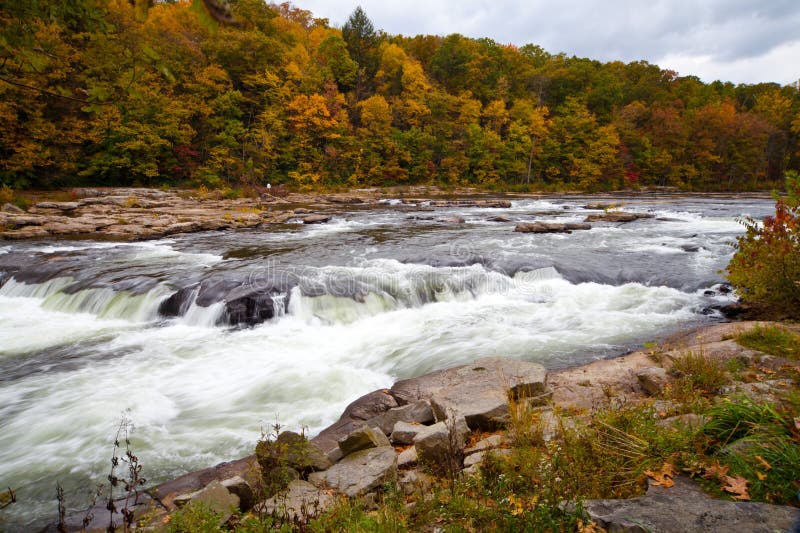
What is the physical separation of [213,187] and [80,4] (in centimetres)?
3502

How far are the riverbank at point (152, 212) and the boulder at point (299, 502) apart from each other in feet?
53.7

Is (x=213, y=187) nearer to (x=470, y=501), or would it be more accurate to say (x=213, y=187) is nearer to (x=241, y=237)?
(x=241, y=237)

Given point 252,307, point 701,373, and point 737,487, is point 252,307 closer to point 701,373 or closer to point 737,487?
point 701,373

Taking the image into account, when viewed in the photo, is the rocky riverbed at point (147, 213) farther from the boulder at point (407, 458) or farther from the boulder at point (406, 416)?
the boulder at point (407, 458)

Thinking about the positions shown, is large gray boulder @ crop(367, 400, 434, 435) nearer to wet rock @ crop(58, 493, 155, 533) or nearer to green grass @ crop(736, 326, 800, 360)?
wet rock @ crop(58, 493, 155, 533)

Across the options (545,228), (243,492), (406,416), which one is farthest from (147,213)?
(243,492)

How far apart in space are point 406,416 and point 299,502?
75.2 inches

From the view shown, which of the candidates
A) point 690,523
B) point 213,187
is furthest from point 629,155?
point 690,523

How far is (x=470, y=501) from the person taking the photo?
2953 millimetres

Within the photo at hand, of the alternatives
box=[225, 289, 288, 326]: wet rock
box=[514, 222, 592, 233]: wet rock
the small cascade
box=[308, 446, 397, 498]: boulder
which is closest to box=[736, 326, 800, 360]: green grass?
box=[308, 446, 397, 498]: boulder

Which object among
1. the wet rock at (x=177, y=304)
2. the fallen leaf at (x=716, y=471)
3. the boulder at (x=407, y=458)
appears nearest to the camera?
the fallen leaf at (x=716, y=471)

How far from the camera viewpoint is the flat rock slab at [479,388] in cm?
459

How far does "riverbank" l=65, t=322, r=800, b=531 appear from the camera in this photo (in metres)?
2.54

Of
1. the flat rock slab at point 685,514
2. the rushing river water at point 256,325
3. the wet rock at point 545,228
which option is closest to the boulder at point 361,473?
the flat rock slab at point 685,514
